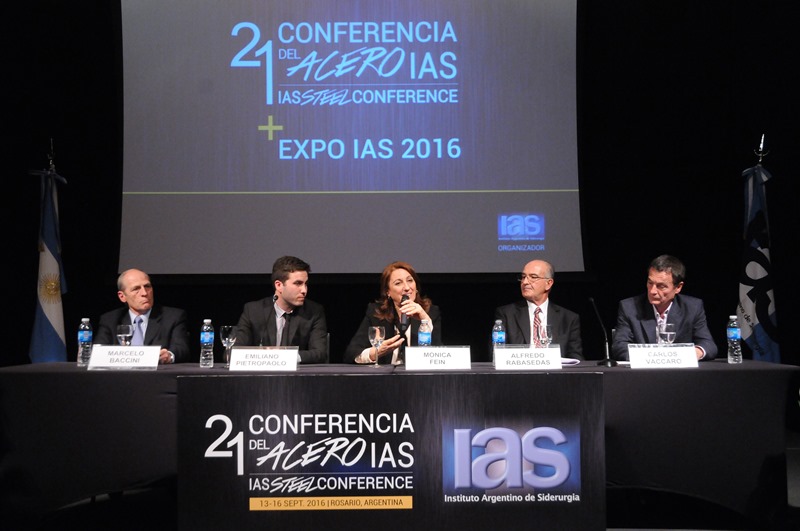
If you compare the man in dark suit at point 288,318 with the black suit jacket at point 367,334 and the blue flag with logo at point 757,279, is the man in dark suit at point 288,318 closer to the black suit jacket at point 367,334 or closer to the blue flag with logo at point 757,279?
the black suit jacket at point 367,334

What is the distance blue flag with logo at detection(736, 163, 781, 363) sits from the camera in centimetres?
519

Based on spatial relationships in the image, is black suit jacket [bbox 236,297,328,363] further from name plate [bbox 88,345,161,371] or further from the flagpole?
the flagpole

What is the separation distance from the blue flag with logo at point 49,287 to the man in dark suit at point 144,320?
1.52 m

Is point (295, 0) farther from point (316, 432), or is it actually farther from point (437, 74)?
point (316, 432)

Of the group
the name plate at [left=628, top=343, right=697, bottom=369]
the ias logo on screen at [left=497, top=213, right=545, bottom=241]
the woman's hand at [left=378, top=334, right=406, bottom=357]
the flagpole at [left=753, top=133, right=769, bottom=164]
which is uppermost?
the flagpole at [left=753, top=133, right=769, bottom=164]

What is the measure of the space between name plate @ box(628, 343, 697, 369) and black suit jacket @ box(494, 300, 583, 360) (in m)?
0.92

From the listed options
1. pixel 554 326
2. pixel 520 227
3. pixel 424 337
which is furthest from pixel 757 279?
pixel 424 337

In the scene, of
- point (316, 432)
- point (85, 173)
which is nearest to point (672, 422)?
point (316, 432)

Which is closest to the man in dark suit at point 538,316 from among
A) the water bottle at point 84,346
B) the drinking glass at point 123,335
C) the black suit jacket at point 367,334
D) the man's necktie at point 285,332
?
the black suit jacket at point 367,334

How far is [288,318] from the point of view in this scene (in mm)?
3920

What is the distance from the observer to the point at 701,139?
5.50 m

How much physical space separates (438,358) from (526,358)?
0.33m

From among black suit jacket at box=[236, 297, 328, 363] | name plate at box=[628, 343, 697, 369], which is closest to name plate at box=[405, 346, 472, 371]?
name plate at box=[628, 343, 697, 369]

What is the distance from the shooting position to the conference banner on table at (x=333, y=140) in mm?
5121
